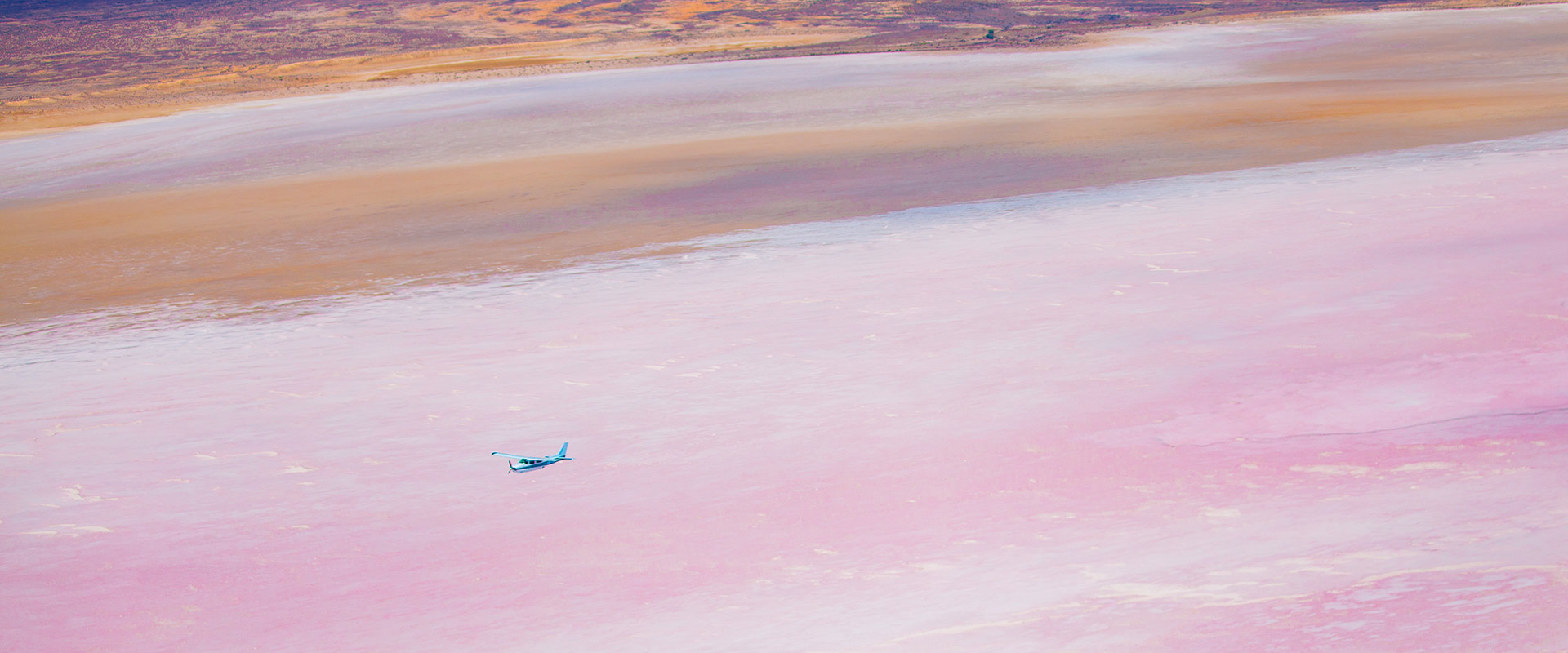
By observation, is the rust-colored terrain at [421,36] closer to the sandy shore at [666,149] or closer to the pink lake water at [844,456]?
the sandy shore at [666,149]

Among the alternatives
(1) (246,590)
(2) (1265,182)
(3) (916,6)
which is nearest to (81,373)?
(1) (246,590)

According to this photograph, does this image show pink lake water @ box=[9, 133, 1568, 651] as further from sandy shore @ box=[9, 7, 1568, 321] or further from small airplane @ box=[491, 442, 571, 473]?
sandy shore @ box=[9, 7, 1568, 321]

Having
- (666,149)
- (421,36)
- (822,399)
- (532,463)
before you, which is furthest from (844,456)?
(421,36)

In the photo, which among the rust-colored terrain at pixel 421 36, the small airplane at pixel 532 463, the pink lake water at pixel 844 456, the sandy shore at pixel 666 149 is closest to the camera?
the pink lake water at pixel 844 456

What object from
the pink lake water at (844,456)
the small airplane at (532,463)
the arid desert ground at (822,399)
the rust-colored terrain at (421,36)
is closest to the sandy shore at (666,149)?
the arid desert ground at (822,399)

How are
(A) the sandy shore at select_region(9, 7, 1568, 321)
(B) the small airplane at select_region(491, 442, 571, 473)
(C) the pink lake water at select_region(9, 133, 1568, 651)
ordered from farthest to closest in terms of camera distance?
(A) the sandy shore at select_region(9, 7, 1568, 321)
(B) the small airplane at select_region(491, 442, 571, 473)
(C) the pink lake water at select_region(9, 133, 1568, 651)

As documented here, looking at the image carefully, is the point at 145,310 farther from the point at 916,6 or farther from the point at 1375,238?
the point at 916,6

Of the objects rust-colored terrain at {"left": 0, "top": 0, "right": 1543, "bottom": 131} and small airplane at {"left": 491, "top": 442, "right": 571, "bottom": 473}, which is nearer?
small airplane at {"left": 491, "top": 442, "right": 571, "bottom": 473}

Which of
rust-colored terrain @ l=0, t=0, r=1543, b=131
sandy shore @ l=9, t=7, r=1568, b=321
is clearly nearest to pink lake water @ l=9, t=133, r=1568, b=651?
sandy shore @ l=9, t=7, r=1568, b=321
